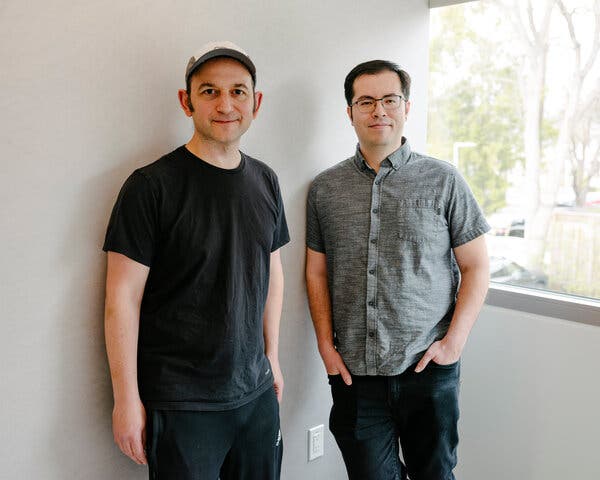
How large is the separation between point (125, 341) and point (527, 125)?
1.82m

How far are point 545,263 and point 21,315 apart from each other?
76.1 inches

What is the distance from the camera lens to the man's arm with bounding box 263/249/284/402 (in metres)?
1.71

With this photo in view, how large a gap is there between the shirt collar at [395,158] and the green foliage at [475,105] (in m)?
0.75

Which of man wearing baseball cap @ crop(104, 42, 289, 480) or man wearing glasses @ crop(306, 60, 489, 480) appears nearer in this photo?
man wearing baseball cap @ crop(104, 42, 289, 480)

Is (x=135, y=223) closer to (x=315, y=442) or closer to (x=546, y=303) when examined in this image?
(x=315, y=442)

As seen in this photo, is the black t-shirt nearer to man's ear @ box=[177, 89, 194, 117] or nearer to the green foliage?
man's ear @ box=[177, 89, 194, 117]

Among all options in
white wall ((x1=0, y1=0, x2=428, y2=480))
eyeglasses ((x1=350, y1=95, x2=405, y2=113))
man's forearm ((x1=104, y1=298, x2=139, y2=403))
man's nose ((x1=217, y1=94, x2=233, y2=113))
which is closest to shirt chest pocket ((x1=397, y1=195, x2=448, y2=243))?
eyeglasses ((x1=350, y1=95, x2=405, y2=113))

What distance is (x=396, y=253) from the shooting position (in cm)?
174

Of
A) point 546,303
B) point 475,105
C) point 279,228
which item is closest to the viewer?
point 279,228

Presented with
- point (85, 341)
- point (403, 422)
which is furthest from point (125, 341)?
point (403, 422)

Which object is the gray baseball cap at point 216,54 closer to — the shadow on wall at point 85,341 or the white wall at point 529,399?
the shadow on wall at point 85,341

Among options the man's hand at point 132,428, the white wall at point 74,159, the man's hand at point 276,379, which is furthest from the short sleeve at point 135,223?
the man's hand at point 276,379

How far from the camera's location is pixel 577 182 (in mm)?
2135

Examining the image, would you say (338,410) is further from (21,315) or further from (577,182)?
(577,182)
